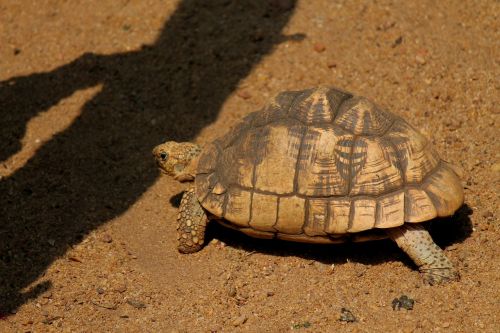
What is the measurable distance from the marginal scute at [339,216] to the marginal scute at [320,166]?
0.22 ft

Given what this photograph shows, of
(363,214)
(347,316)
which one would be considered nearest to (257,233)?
(363,214)

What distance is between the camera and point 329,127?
5023 millimetres

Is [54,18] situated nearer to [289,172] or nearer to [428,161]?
[289,172]

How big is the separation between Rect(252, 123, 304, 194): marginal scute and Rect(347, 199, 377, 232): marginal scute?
1.57ft

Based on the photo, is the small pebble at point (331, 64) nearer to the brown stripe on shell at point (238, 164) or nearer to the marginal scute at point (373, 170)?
the brown stripe on shell at point (238, 164)

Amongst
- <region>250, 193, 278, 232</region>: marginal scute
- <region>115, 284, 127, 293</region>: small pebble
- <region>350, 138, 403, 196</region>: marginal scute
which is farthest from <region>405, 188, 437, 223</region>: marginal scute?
<region>115, 284, 127, 293</region>: small pebble

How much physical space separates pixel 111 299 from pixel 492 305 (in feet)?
8.60

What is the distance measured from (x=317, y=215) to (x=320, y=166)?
34 centimetres

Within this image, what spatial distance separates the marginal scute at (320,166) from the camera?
4.95m

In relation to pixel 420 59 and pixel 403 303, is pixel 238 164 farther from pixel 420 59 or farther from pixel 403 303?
pixel 420 59

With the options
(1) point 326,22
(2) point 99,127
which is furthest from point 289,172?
(1) point 326,22

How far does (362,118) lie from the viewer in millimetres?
5051

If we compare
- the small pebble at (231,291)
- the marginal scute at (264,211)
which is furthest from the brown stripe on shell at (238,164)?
the small pebble at (231,291)

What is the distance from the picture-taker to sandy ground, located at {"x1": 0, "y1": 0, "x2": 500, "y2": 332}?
4.89m
